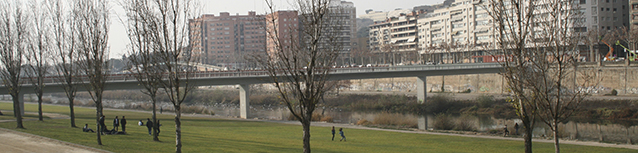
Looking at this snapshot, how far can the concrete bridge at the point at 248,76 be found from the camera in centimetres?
4822

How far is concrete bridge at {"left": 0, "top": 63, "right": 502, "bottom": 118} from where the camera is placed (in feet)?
158

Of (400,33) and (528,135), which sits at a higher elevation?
(400,33)

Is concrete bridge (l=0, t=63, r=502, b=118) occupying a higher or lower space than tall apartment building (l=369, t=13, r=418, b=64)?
lower

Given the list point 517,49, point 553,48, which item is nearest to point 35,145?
point 517,49

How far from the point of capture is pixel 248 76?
2142 inches

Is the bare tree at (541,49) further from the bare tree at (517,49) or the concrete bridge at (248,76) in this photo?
the concrete bridge at (248,76)

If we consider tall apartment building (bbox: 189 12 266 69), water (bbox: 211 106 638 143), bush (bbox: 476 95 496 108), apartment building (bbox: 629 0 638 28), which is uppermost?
tall apartment building (bbox: 189 12 266 69)

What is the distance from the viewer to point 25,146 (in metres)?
22.6

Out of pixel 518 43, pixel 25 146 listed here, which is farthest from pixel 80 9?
pixel 518 43

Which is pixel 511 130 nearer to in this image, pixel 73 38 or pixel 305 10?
pixel 305 10

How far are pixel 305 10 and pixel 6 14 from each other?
26470 millimetres

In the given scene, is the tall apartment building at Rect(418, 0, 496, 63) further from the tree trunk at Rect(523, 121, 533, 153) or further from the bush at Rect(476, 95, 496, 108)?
the tree trunk at Rect(523, 121, 533, 153)

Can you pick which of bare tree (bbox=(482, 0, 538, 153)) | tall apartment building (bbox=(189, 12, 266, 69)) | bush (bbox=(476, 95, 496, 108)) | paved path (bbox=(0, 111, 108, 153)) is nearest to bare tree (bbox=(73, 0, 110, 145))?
paved path (bbox=(0, 111, 108, 153))

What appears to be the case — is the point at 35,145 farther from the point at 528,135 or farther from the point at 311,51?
the point at 528,135
